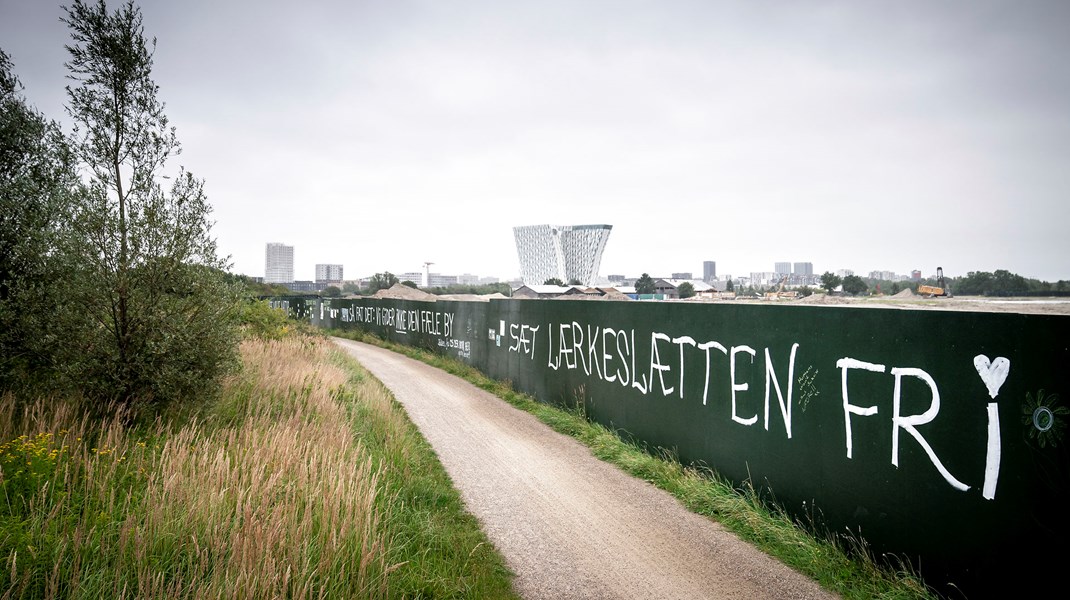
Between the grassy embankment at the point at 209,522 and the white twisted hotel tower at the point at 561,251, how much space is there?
6395 inches

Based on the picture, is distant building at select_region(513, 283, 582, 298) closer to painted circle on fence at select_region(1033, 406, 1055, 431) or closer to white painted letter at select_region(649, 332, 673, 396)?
white painted letter at select_region(649, 332, 673, 396)

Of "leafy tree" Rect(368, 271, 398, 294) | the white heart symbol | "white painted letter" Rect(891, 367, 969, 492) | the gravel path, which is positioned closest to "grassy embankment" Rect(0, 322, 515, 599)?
the gravel path

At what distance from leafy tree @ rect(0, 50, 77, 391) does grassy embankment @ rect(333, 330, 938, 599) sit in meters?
6.90

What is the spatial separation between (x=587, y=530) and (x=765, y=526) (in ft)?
5.66

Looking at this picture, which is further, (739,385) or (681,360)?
(681,360)

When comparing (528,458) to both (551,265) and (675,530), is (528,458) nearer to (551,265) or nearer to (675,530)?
(675,530)

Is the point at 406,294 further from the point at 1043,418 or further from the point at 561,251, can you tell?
the point at 561,251

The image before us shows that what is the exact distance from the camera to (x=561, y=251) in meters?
179

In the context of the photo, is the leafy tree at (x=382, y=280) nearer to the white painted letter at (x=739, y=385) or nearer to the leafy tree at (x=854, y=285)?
the leafy tree at (x=854, y=285)

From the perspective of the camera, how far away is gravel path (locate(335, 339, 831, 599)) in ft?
14.1

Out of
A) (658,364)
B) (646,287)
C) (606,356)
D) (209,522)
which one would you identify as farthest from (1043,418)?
(646,287)

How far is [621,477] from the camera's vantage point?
273 inches

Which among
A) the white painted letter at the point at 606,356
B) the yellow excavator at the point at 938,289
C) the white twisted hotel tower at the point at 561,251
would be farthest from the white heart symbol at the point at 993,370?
the white twisted hotel tower at the point at 561,251

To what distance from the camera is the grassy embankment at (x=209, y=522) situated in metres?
3.17
